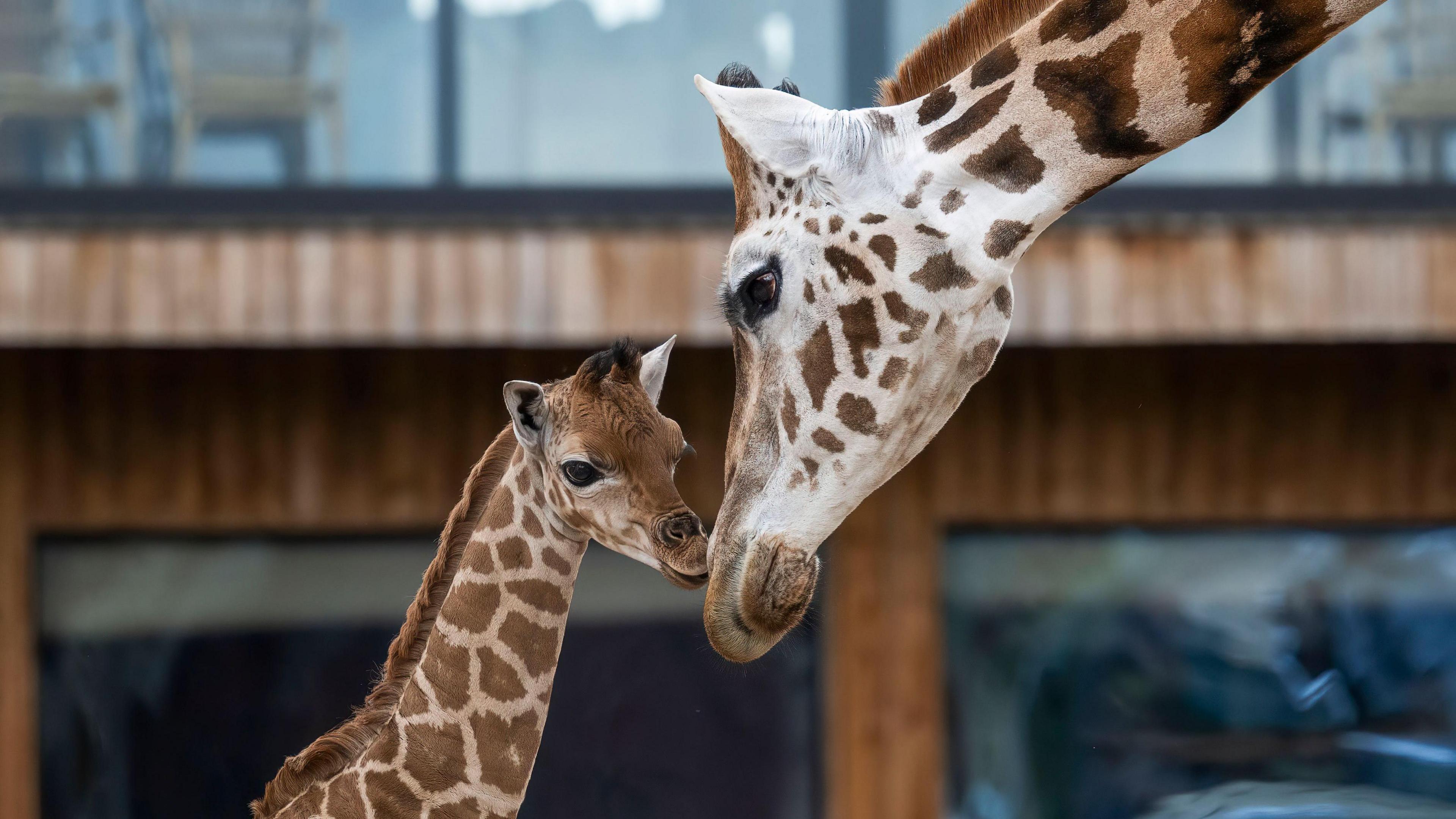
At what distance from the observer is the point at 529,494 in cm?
142

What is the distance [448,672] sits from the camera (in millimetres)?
1409

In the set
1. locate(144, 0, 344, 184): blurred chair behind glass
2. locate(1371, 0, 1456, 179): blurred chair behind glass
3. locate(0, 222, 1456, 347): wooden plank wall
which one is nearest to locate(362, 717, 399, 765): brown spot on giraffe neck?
locate(0, 222, 1456, 347): wooden plank wall

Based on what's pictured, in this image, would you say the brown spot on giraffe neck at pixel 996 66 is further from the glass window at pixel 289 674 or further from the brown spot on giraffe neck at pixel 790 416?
the glass window at pixel 289 674

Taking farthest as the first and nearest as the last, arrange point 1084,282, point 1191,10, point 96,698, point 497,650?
point 96,698 < point 1084,282 < point 497,650 < point 1191,10

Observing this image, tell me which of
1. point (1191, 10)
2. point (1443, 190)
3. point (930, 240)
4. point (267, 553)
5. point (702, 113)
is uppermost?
point (702, 113)

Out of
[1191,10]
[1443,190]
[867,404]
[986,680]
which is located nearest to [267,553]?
[986,680]

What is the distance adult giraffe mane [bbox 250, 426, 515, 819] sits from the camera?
1442mm

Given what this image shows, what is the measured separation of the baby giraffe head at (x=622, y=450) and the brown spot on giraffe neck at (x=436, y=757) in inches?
12.5

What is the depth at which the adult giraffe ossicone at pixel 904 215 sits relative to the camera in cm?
117

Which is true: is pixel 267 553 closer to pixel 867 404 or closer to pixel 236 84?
pixel 236 84

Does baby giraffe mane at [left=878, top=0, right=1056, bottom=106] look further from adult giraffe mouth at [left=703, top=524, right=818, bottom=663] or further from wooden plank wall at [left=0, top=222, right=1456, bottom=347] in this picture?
wooden plank wall at [left=0, top=222, right=1456, bottom=347]

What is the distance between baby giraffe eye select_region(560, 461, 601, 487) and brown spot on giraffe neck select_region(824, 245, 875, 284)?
0.32 meters

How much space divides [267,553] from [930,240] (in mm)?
3815

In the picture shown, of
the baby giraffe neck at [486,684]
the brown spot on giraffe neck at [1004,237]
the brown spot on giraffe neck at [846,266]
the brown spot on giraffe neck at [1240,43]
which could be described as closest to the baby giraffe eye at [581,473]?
the baby giraffe neck at [486,684]
